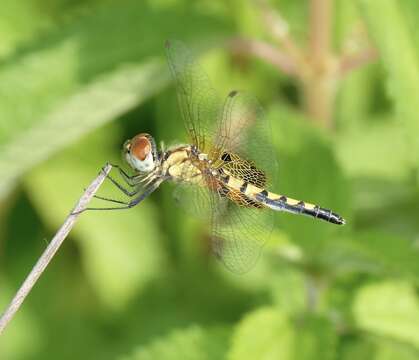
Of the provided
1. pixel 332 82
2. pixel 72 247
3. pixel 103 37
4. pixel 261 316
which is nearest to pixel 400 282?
pixel 261 316

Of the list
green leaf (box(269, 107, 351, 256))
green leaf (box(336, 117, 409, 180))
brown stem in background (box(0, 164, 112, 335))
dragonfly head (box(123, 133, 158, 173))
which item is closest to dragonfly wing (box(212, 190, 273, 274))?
green leaf (box(269, 107, 351, 256))

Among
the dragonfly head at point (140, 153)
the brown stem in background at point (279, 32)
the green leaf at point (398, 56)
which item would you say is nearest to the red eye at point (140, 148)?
the dragonfly head at point (140, 153)

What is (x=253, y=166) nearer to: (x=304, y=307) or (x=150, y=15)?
(x=304, y=307)

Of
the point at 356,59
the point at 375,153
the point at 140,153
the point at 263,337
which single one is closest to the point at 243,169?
the point at 140,153

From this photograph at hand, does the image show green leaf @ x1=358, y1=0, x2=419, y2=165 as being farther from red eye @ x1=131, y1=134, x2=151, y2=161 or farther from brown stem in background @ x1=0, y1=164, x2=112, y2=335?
brown stem in background @ x1=0, y1=164, x2=112, y2=335

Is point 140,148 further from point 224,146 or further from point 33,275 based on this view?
point 33,275

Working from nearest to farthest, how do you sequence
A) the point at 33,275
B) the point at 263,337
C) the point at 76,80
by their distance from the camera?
1. the point at 33,275
2. the point at 263,337
3. the point at 76,80

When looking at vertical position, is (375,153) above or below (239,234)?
above
